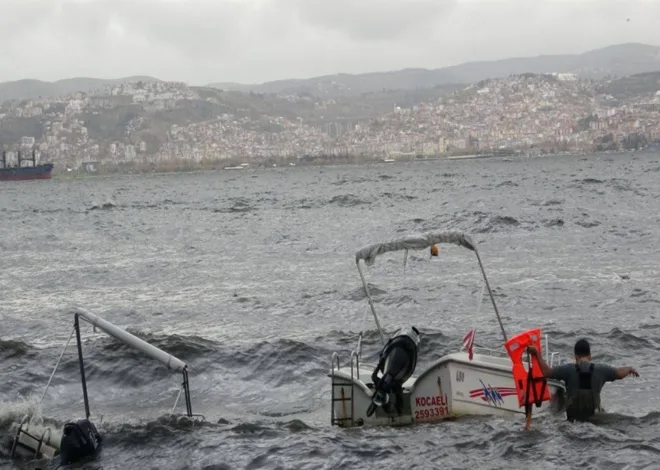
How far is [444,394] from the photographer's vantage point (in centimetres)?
1475

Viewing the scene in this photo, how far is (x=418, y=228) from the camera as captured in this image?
174ft

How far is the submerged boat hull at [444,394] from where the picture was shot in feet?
47.2

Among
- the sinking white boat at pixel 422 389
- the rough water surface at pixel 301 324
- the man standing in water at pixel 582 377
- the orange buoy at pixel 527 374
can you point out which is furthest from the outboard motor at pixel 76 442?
the man standing in water at pixel 582 377

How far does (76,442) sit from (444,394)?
5310 millimetres

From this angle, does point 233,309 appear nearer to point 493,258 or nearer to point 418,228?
point 493,258

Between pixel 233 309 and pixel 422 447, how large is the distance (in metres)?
14.6

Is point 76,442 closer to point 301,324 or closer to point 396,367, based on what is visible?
point 396,367

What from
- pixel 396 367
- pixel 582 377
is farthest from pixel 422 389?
pixel 582 377

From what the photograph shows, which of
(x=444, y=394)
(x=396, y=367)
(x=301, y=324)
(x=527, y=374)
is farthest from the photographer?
(x=301, y=324)

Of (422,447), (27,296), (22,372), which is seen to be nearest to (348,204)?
A: (27,296)

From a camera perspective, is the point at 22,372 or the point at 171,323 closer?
the point at 22,372

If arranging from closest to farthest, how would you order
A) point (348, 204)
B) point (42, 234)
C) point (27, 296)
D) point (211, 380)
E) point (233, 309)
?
1. point (211, 380)
2. point (233, 309)
3. point (27, 296)
4. point (42, 234)
5. point (348, 204)

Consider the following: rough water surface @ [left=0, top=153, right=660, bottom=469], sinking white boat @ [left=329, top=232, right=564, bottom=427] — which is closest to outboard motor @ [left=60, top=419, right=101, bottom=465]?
rough water surface @ [left=0, top=153, right=660, bottom=469]

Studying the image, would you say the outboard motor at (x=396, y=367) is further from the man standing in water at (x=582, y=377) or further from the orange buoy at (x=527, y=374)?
the man standing in water at (x=582, y=377)
